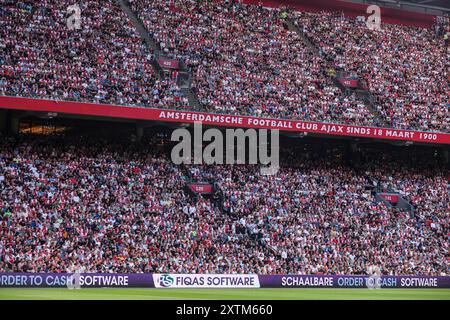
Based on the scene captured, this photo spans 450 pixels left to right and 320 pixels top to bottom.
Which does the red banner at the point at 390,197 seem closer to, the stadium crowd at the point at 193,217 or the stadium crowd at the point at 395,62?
the stadium crowd at the point at 193,217

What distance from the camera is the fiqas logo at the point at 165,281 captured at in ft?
109

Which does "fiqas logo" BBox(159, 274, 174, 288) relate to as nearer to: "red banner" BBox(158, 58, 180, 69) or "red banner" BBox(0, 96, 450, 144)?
"red banner" BBox(0, 96, 450, 144)

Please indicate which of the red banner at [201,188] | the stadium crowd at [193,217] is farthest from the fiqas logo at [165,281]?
the red banner at [201,188]

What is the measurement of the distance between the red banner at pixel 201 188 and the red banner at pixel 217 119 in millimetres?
3663

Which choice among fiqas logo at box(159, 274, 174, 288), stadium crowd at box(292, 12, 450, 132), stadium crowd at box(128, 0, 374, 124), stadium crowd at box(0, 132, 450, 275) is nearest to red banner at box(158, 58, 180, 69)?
stadium crowd at box(128, 0, 374, 124)

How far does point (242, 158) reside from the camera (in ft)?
149

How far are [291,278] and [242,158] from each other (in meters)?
11.1

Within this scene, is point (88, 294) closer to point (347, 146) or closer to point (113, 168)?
point (113, 168)

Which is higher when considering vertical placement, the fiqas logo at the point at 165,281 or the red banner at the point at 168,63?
the red banner at the point at 168,63

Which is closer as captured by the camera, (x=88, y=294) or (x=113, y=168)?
(x=88, y=294)

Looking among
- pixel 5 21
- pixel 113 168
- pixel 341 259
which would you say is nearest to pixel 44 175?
pixel 113 168

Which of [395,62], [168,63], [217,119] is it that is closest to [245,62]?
[168,63]

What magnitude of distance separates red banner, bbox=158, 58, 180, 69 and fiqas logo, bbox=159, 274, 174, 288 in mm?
16345

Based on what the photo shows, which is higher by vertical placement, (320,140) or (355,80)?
(355,80)
